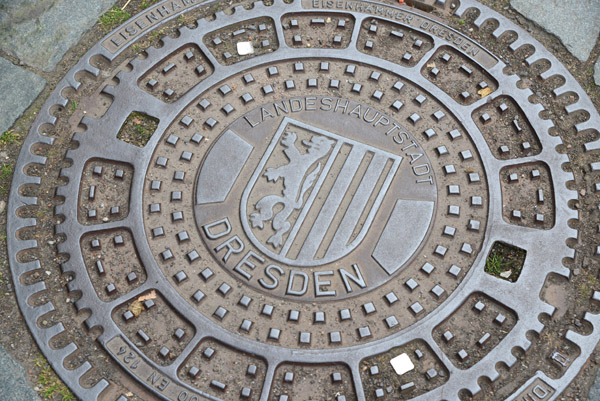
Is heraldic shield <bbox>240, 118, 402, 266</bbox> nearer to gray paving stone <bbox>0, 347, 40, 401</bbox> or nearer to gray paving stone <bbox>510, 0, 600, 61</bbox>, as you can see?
gray paving stone <bbox>0, 347, 40, 401</bbox>

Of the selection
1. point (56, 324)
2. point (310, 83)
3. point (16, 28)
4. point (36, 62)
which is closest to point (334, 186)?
point (310, 83)

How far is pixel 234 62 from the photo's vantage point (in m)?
4.47

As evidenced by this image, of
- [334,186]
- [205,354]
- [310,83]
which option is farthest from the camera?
[310,83]

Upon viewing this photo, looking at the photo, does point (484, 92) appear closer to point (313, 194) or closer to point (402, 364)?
point (313, 194)

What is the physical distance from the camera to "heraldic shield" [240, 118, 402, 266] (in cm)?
383

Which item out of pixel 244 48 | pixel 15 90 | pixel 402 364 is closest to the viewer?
pixel 402 364

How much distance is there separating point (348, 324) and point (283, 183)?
97 centimetres

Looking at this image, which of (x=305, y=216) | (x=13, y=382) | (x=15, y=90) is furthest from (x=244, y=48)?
(x=13, y=382)

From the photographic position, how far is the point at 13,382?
3.62m

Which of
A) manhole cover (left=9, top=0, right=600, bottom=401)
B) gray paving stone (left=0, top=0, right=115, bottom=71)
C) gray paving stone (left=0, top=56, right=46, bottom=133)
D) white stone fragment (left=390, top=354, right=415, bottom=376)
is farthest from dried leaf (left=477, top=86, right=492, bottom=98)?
gray paving stone (left=0, top=56, right=46, bottom=133)

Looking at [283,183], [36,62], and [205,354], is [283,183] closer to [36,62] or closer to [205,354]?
[205,354]

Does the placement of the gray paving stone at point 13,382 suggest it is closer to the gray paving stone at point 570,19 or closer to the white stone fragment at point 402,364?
the white stone fragment at point 402,364

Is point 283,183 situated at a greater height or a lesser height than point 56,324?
greater

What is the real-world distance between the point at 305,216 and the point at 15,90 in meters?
2.25
